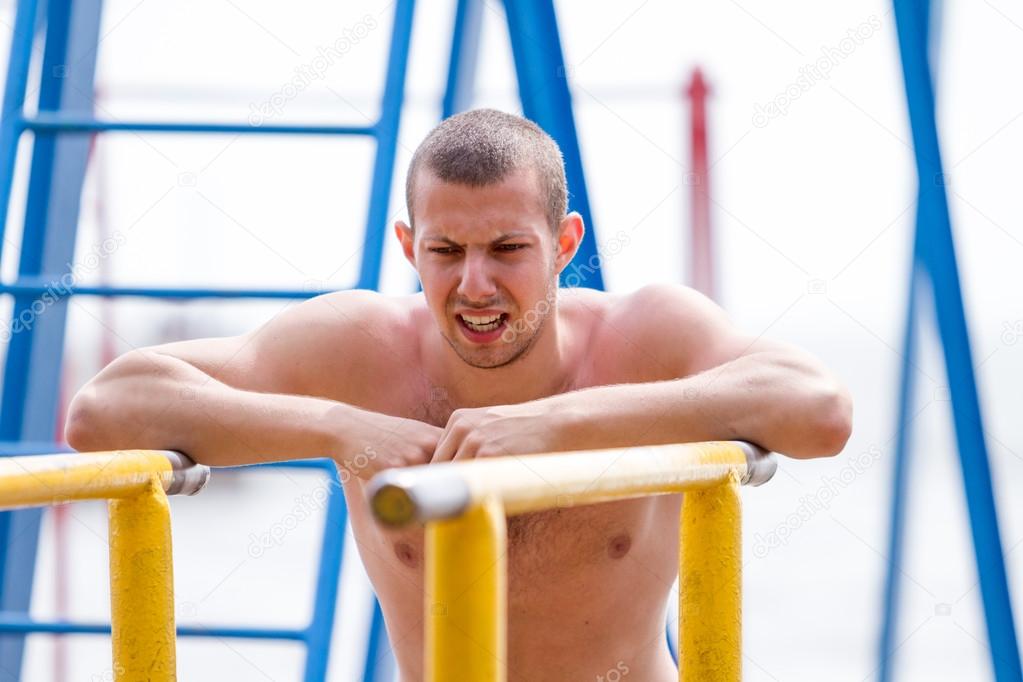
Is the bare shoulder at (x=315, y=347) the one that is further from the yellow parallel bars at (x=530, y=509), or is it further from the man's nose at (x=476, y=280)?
the yellow parallel bars at (x=530, y=509)

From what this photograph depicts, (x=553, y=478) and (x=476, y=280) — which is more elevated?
(x=476, y=280)

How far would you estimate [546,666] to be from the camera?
210 centimetres

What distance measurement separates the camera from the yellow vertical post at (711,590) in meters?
1.47

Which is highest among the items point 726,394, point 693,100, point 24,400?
point 693,100

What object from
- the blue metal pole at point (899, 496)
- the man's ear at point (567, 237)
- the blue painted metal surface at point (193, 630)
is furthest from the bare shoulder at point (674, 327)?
the blue metal pole at point (899, 496)

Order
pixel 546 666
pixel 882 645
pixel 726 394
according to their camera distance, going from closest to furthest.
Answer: pixel 726 394, pixel 546 666, pixel 882 645

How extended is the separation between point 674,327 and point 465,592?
1.19 m

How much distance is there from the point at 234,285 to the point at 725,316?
1222 millimetres

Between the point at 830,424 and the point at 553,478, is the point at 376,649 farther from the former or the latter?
the point at 553,478

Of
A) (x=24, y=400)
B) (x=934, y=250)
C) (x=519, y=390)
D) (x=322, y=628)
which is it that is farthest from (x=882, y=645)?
(x=24, y=400)

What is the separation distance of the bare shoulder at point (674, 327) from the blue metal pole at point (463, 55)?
1.32 metres

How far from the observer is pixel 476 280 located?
75.8 inches

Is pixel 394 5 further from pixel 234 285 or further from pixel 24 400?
pixel 24 400
